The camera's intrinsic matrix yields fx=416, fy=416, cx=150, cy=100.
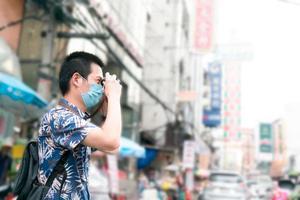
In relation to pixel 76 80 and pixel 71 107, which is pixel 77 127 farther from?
pixel 76 80

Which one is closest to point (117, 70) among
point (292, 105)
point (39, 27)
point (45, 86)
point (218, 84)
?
point (39, 27)

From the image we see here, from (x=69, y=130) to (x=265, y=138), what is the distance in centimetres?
6180

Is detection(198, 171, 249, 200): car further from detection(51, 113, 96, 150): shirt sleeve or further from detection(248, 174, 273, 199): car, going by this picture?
detection(51, 113, 96, 150): shirt sleeve

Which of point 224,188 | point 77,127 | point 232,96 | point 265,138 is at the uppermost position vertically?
point 232,96

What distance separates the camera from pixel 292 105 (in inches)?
1569

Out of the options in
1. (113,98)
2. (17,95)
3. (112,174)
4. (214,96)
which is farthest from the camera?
(214,96)

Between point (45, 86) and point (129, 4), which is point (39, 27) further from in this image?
point (129, 4)

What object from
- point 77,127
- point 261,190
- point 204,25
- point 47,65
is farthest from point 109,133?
point 261,190

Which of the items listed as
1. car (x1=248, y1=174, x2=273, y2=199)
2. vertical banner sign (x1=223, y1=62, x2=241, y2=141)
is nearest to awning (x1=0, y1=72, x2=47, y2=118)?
car (x1=248, y1=174, x2=273, y2=199)

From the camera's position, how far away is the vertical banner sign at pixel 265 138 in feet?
200

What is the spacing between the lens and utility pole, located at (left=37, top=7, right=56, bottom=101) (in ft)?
30.8

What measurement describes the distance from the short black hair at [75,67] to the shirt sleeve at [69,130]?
0.76ft

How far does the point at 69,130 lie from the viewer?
6.57 feet

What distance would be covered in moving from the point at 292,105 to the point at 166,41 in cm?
1788
